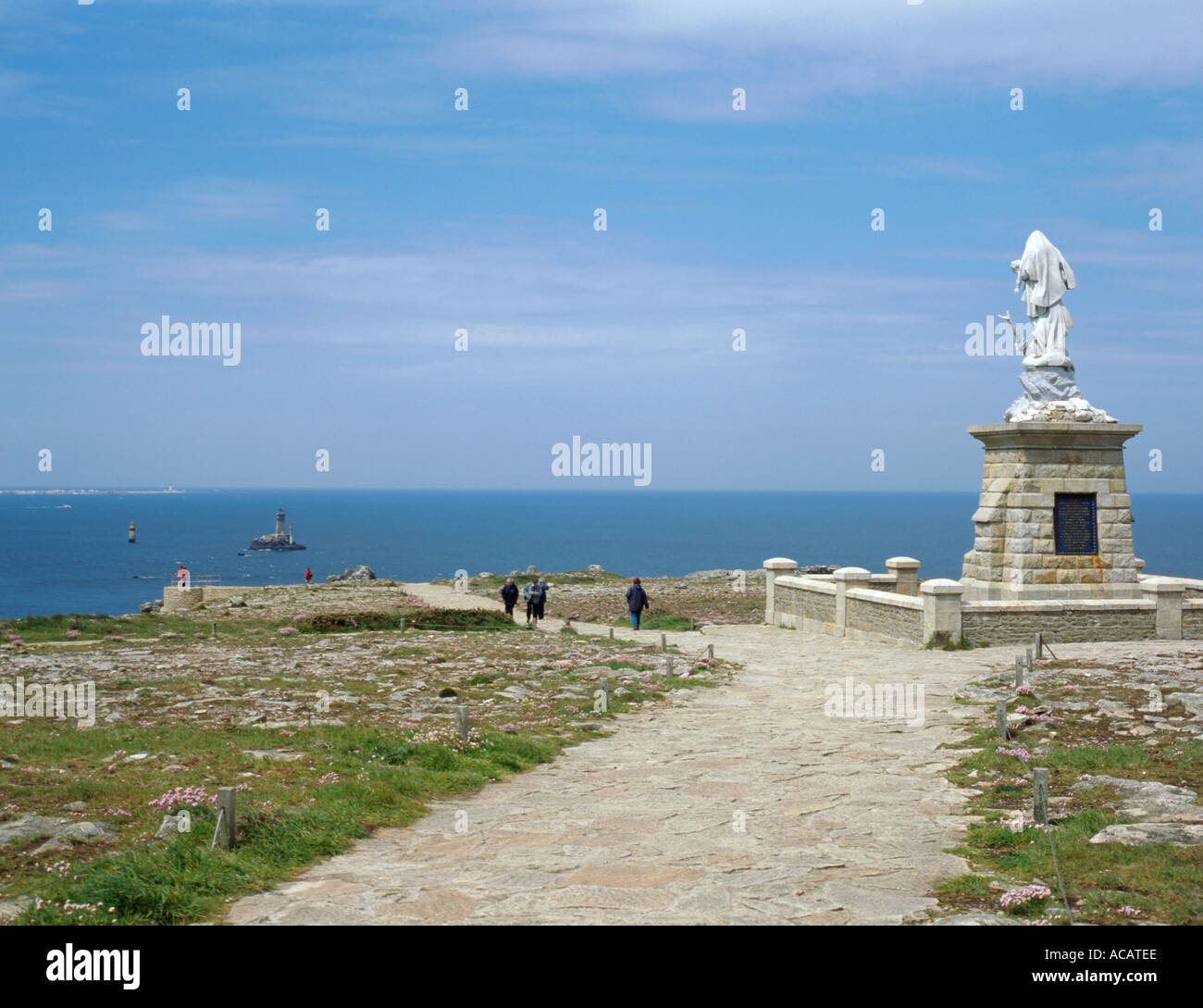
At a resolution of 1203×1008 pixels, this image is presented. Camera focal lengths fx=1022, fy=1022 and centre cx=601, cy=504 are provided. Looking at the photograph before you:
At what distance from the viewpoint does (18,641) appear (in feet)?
80.4

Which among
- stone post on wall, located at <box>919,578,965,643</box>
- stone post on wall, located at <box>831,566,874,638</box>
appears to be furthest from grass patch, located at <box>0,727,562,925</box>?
stone post on wall, located at <box>831,566,874,638</box>

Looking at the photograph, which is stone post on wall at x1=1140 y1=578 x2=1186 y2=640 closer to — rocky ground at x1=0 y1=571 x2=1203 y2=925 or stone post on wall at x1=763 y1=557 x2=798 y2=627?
rocky ground at x1=0 y1=571 x2=1203 y2=925

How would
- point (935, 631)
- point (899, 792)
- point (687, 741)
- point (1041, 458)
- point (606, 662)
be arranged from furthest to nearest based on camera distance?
1. point (1041, 458)
2. point (935, 631)
3. point (606, 662)
4. point (687, 741)
5. point (899, 792)

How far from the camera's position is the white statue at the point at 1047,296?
2705cm

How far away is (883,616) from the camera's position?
86.4ft

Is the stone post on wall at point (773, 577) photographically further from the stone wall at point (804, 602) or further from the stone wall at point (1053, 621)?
the stone wall at point (1053, 621)

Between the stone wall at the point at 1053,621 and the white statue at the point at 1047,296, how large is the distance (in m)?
6.78

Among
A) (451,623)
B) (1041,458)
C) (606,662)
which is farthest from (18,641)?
(1041,458)

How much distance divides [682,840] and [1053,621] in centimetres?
1790

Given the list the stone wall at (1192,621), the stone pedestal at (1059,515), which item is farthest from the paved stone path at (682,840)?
the stone wall at (1192,621)

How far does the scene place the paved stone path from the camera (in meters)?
7.34

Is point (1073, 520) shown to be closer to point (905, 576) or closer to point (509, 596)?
point (905, 576)
